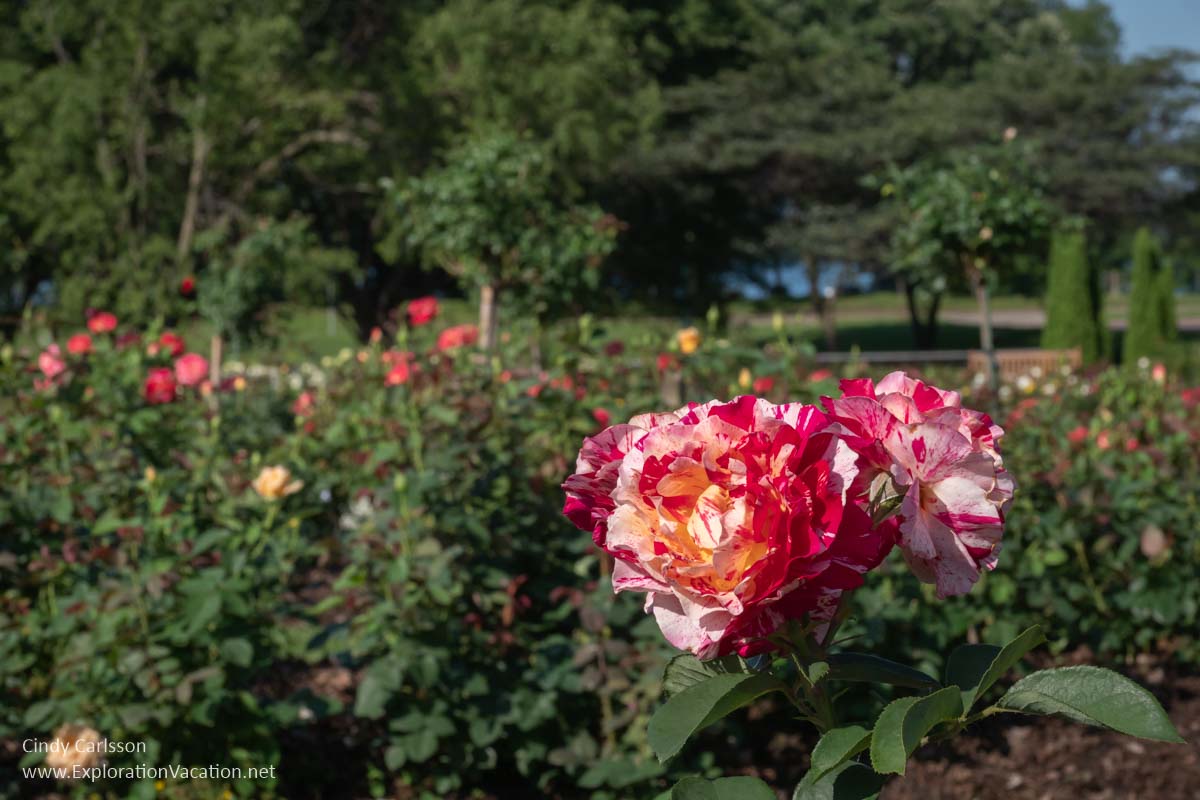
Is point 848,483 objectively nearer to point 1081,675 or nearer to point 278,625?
point 1081,675

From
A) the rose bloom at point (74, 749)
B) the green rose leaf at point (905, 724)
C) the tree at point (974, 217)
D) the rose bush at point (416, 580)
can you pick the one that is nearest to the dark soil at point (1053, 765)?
the rose bush at point (416, 580)

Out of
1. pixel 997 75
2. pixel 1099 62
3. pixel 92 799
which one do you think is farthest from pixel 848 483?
pixel 1099 62

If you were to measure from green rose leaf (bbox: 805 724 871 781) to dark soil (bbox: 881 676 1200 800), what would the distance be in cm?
195

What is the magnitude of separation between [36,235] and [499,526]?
12748 mm

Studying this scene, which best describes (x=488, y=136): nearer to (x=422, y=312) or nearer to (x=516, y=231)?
(x=516, y=231)

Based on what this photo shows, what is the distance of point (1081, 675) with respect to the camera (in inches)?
24.5

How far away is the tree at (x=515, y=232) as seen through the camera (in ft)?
23.9

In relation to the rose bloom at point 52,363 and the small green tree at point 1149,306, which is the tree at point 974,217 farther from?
the small green tree at point 1149,306

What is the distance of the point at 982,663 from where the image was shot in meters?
0.69

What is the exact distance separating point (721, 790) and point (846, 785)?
69 millimetres

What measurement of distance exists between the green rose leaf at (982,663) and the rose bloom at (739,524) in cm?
8

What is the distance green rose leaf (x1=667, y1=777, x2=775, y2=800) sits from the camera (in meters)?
0.65

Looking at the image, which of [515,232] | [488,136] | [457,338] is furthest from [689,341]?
[488,136]

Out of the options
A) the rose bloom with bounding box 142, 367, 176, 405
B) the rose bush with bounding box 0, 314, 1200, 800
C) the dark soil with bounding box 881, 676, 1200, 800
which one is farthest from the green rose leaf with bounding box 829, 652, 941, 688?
the rose bloom with bounding box 142, 367, 176, 405
